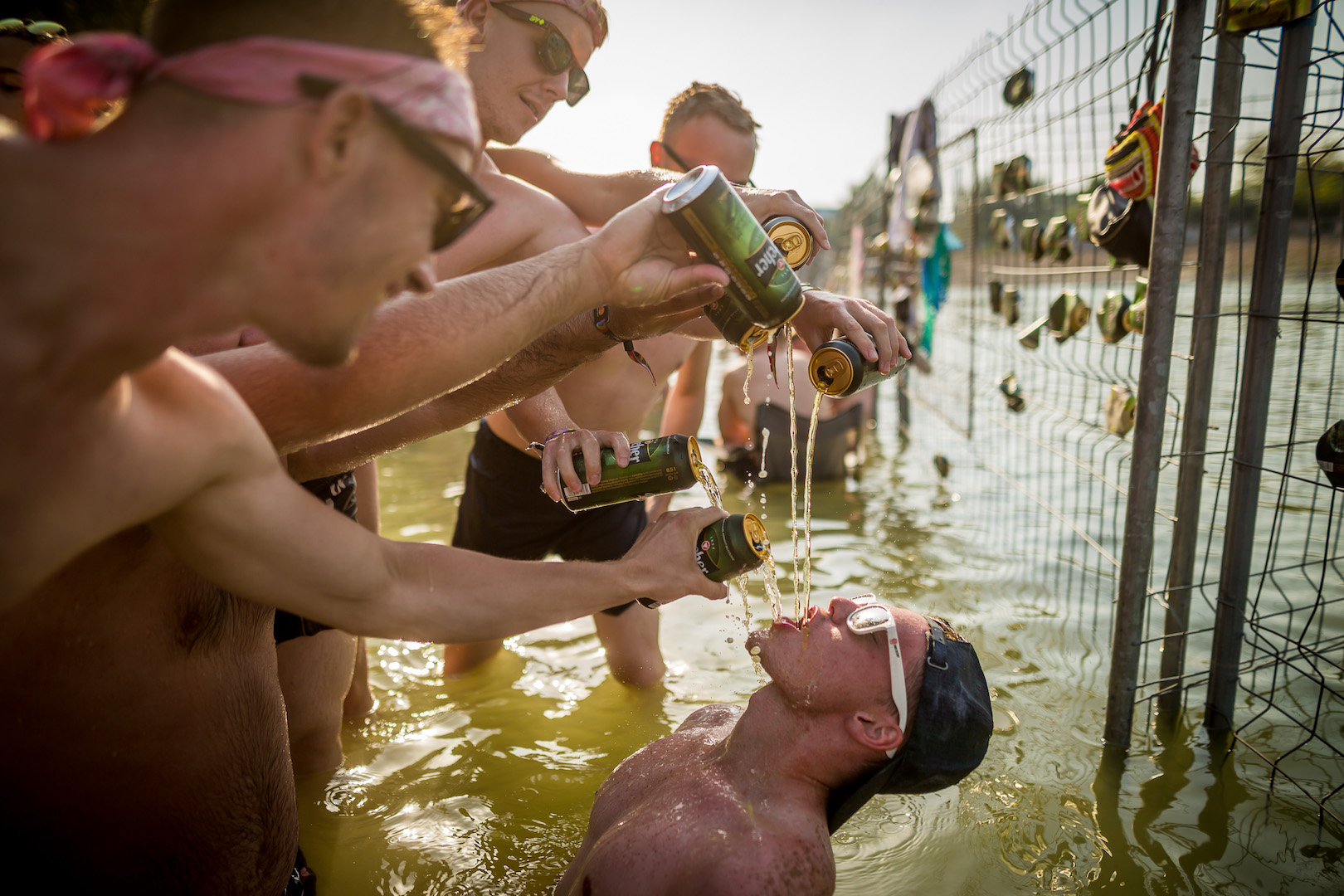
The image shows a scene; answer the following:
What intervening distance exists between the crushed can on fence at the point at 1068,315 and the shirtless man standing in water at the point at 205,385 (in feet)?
10.2

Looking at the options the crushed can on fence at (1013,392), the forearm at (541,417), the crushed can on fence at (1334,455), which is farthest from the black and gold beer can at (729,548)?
the crushed can on fence at (1013,392)

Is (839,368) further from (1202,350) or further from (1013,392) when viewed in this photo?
(1013,392)

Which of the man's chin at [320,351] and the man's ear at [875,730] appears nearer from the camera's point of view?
the man's chin at [320,351]

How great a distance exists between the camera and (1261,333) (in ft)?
9.60

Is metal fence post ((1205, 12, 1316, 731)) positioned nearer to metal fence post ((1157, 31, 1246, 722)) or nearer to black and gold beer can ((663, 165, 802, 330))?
metal fence post ((1157, 31, 1246, 722))

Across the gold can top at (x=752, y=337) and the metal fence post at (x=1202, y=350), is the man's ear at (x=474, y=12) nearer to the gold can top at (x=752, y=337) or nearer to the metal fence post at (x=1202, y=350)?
the gold can top at (x=752, y=337)

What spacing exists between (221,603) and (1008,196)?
16.4 feet

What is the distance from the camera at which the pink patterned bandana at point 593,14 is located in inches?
126

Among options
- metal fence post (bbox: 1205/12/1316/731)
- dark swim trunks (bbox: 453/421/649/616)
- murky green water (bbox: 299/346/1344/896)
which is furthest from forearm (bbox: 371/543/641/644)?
metal fence post (bbox: 1205/12/1316/731)

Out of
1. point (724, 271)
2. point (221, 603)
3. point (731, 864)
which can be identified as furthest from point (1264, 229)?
point (221, 603)

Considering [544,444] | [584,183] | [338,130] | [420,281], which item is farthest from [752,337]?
[584,183]

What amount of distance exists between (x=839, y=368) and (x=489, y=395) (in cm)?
100

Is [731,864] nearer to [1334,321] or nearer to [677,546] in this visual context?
[677,546]

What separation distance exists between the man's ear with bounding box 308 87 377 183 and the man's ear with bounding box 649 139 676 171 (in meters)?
3.57
